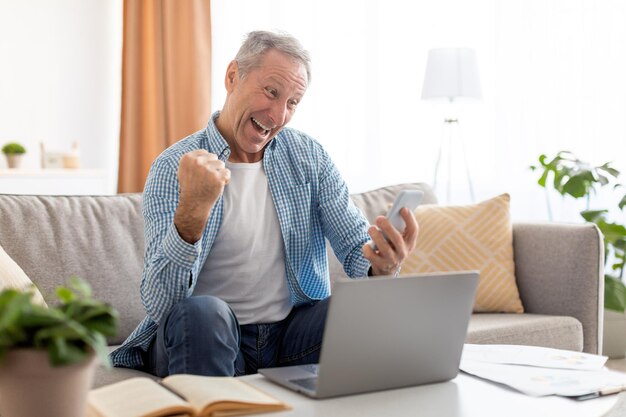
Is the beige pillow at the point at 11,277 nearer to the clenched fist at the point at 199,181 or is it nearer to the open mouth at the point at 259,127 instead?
the clenched fist at the point at 199,181

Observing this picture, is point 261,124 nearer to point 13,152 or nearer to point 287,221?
point 287,221

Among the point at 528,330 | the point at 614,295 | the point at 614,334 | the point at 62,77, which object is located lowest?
the point at 614,334

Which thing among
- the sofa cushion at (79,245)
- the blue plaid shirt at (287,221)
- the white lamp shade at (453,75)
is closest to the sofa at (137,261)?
the sofa cushion at (79,245)

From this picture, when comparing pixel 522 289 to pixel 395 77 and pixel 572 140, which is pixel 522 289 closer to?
pixel 572 140

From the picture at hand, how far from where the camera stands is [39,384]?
95cm

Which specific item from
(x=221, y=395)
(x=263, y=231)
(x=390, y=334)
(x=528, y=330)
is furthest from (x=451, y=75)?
(x=221, y=395)

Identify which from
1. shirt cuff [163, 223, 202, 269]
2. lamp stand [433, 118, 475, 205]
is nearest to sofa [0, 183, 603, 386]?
shirt cuff [163, 223, 202, 269]

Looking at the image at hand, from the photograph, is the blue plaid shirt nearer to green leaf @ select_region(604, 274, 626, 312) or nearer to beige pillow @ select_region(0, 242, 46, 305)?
beige pillow @ select_region(0, 242, 46, 305)

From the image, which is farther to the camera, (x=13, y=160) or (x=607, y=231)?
(x=13, y=160)

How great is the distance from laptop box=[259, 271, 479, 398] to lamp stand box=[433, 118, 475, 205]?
2.81 m

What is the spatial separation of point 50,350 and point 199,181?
2.04ft

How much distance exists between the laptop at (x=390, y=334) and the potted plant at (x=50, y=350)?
38 cm

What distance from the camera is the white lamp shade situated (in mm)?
3695

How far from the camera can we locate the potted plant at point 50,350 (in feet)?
Answer: 2.95
